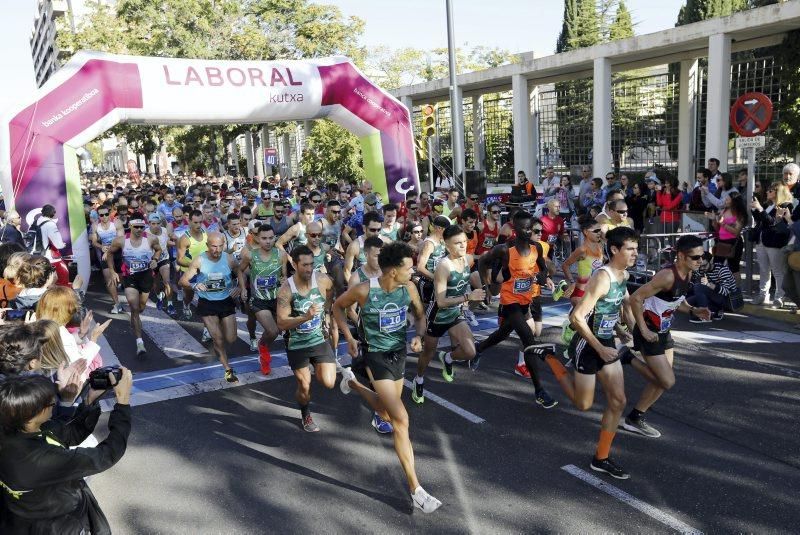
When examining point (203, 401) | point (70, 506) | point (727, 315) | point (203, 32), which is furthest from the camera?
point (203, 32)

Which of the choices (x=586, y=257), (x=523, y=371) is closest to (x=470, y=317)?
(x=523, y=371)

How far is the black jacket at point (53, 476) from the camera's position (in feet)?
9.14

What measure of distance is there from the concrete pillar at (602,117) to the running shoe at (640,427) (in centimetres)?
1382

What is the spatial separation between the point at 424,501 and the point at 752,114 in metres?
7.78

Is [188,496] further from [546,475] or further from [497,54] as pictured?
[497,54]

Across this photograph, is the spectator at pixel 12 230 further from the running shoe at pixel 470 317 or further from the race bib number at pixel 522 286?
the race bib number at pixel 522 286

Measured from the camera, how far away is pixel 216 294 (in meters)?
7.31

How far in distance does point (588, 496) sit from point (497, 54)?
58.4m

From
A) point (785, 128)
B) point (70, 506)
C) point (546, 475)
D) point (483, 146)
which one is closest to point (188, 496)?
point (70, 506)

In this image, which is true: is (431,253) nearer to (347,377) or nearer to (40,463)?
(347,377)

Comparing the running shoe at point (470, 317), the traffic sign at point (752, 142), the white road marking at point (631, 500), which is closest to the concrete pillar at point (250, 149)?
the running shoe at point (470, 317)

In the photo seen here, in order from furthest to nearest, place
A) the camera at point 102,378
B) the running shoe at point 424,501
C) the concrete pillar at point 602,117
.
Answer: the concrete pillar at point 602,117
the running shoe at point 424,501
the camera at point 102,378

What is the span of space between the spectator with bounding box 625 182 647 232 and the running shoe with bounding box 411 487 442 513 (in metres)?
10.8

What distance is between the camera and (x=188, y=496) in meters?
4.88
